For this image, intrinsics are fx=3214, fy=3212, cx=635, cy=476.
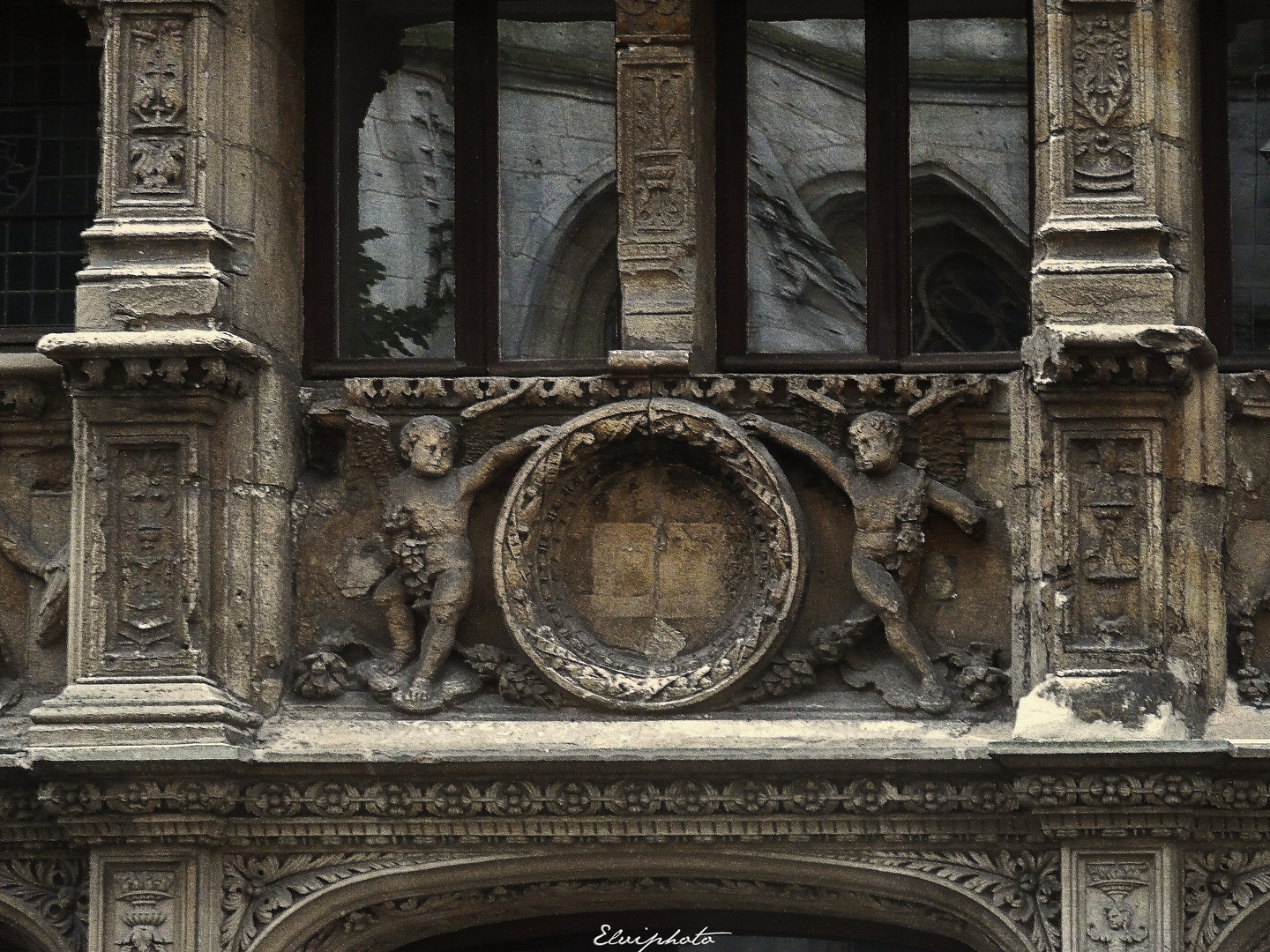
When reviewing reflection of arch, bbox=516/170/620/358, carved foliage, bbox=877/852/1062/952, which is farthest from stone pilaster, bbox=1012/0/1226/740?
reflection of arch, bbox=516/170/620/358

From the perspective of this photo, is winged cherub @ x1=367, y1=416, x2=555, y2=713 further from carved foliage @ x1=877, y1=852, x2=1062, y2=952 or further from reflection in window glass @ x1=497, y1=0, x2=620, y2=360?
carved foliage @ x1=877, y1=852, x2=1062, y2=952

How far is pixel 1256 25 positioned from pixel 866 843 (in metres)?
3.71

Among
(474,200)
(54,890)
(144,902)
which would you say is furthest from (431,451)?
(54,890)

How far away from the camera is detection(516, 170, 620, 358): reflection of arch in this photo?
13.2 metres

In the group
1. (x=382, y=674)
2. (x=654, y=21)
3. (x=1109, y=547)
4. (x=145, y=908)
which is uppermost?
(x=654, y=21)

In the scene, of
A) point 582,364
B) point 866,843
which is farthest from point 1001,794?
point 582,364

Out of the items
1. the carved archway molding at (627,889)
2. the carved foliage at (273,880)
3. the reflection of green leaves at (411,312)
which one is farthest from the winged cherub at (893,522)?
the carved foliage at (273,880)

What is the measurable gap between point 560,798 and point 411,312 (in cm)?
217

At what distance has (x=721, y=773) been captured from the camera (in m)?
12.5

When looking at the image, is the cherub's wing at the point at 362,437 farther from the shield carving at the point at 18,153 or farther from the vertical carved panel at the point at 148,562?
the shield carving at the point at 18,153

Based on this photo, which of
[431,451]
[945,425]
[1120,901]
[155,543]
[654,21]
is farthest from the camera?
[654,21]

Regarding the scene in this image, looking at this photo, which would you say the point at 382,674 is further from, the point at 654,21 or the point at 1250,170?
the point at 1250,170

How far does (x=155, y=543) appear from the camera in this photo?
1269 centimetres

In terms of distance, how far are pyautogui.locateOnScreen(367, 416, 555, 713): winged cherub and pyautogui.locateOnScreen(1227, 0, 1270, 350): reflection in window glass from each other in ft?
9.39
